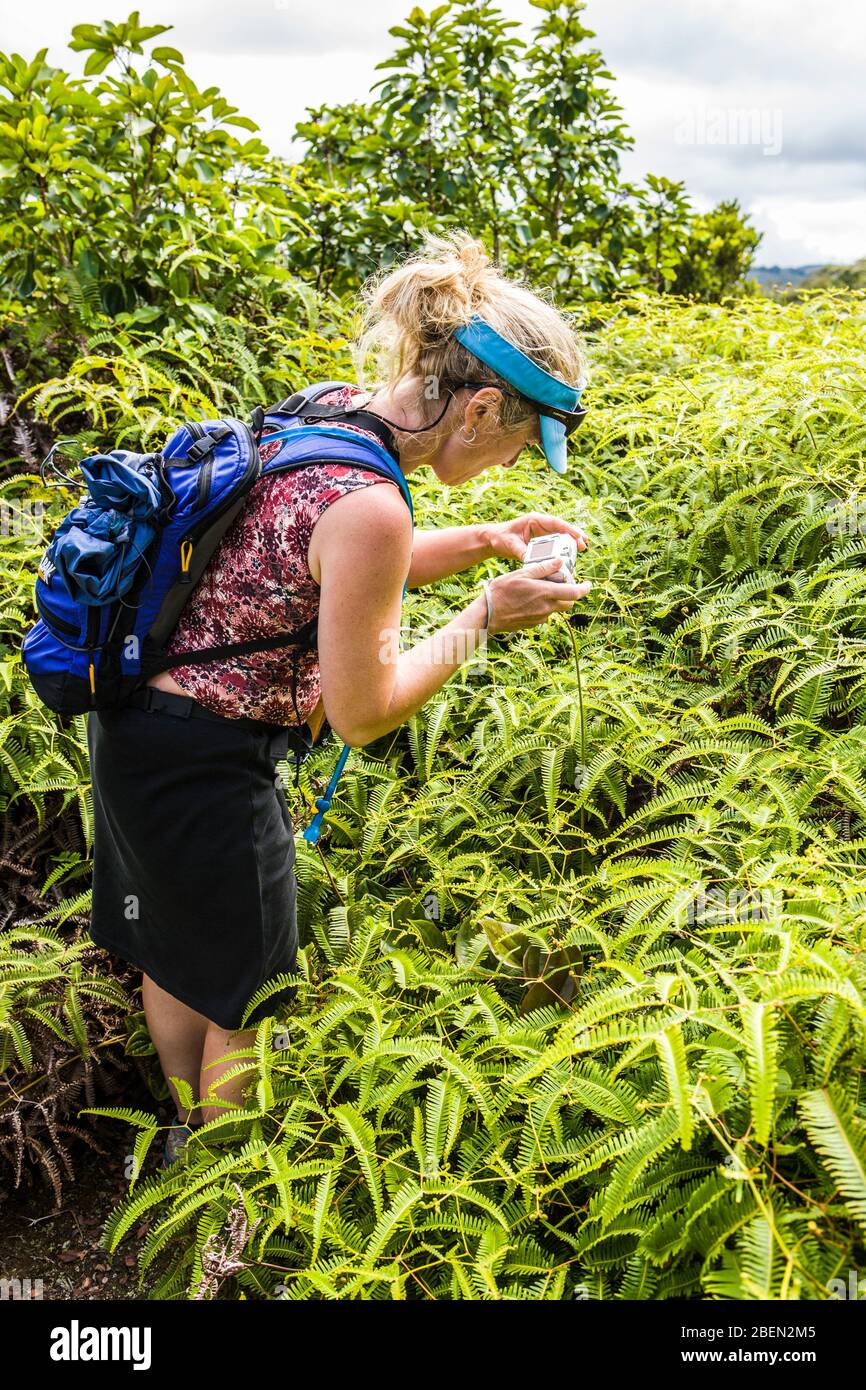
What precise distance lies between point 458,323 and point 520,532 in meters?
0.82

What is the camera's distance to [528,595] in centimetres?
258

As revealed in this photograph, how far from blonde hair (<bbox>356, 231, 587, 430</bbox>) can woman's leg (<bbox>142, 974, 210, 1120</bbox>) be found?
5.87 feet

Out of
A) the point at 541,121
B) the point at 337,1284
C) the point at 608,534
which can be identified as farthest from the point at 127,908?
the point at 541,121

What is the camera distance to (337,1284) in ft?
7.22

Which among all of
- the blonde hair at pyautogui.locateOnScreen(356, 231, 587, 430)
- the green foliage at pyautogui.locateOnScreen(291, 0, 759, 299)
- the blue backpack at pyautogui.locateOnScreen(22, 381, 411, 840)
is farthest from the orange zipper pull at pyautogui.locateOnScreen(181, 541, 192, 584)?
the green foliage at pyautogui.locateOnScreen(291, 0, 759, 299)

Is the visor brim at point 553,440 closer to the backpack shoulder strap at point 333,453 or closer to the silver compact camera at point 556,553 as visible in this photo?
the silver compact camera at point 556,553

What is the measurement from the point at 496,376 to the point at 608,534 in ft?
6.70

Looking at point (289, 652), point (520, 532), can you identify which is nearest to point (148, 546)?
point (289, 652)

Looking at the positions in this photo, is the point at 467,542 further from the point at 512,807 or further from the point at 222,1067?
the point at 222,1067

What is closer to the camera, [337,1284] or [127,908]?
[337,1284]

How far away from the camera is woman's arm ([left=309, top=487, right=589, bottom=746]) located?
2014 mm

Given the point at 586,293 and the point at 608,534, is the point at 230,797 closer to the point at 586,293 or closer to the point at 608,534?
the point at 608,534

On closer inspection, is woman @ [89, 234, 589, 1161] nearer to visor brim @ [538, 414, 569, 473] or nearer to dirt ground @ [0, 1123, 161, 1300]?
visor brim @ [538, 414, 569, 473]
